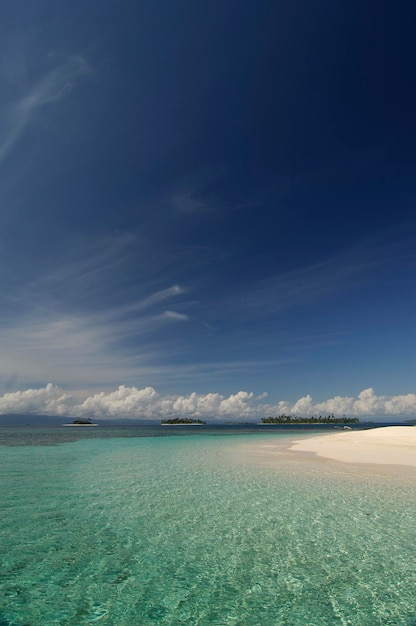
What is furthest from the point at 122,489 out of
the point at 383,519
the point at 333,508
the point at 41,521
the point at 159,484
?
the point at 383,519

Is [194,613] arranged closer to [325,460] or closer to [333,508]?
[333,508]

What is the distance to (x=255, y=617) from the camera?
5832mm

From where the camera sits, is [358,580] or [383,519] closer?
[358,580]

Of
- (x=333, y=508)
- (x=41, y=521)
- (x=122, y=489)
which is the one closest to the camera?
(x=41, y=521)

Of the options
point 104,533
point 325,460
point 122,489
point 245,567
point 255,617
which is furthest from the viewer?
point 325,460

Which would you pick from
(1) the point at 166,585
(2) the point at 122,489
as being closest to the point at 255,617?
(1) the point at 166,585

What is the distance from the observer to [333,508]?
12.5 m

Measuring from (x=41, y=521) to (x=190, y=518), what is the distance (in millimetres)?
4889

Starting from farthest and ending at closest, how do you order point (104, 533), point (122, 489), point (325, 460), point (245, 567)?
point (325, 460) → point (122, 489) → point (104, 533) → point (245, 567)

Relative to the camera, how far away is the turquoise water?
238 inches

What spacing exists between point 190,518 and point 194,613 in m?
5.96

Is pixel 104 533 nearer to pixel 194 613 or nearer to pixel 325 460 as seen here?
Result: pixel 194 613

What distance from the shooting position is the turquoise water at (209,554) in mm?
6039

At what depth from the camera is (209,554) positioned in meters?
8.60
